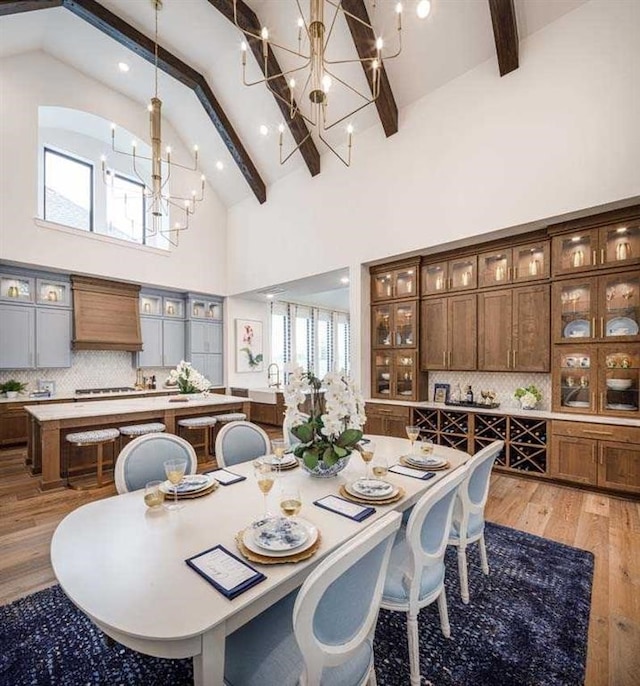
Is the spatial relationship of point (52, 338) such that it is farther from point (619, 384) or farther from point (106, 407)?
point (619, 384)

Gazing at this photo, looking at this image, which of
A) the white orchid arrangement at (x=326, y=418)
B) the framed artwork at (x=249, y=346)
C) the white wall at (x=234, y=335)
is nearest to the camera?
the white orchid arrangement at (x=326, y=418)

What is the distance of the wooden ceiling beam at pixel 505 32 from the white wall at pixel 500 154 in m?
0.14

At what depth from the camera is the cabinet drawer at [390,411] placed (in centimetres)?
500

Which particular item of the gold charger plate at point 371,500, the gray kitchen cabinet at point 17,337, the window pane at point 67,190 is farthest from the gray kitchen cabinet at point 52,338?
the gold charger plate at point 371,500

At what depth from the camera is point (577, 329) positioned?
389cm

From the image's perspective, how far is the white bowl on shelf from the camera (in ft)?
11.8

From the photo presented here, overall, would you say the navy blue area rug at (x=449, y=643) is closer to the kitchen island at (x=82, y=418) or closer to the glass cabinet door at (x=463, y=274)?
the kitchen island at (x=82, y=418)

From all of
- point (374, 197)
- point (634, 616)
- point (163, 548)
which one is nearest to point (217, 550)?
point (163, 548)

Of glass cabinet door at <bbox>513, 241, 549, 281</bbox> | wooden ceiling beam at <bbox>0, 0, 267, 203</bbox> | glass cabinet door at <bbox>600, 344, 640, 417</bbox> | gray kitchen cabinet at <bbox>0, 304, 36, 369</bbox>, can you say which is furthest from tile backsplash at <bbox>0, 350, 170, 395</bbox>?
glass cabinet door at <bbox>600, 344, 640, 417</bbox>

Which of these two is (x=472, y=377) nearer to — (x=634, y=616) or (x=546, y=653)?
(x=634, y=616)

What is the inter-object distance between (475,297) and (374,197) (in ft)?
6.86

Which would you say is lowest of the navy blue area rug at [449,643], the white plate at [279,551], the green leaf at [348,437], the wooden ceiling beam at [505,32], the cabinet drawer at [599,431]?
the navy blue area rug at [449,643]

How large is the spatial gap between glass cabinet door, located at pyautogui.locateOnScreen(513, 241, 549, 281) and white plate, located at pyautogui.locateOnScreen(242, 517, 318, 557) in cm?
405

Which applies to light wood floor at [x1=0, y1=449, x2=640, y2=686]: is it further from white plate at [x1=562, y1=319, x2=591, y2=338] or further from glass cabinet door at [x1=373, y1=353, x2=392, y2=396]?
glass cabinet door at [x1=373, y1=353, x2=392, y2=396]
